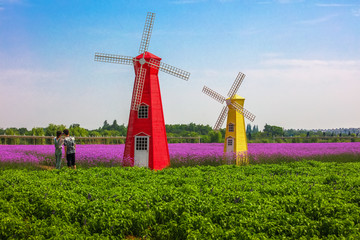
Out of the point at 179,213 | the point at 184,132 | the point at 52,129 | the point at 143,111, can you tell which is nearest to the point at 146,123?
the point at 143,111

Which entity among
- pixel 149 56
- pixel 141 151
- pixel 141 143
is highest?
pixel 149 56

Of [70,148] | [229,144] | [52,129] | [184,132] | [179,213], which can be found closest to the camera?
[179,213]

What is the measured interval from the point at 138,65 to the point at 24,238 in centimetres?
1279

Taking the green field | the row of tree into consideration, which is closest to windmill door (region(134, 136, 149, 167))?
the green field

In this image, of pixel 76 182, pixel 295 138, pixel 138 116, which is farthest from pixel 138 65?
pixel 295 138

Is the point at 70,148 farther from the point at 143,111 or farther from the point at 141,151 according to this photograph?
the point at 143,111

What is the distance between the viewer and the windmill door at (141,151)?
58.0 feet

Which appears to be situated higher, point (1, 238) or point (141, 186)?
point (141, 186)

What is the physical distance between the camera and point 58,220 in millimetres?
7234

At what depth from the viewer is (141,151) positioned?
58.2ft

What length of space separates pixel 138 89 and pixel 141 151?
3.19 m

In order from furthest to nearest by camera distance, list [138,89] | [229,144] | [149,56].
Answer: [229,144]
[149,56]
[138,89]

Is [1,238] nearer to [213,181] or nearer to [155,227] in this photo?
[155,227]

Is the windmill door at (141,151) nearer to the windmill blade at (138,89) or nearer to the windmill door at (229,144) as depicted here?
the windmill blade at (138,89)
